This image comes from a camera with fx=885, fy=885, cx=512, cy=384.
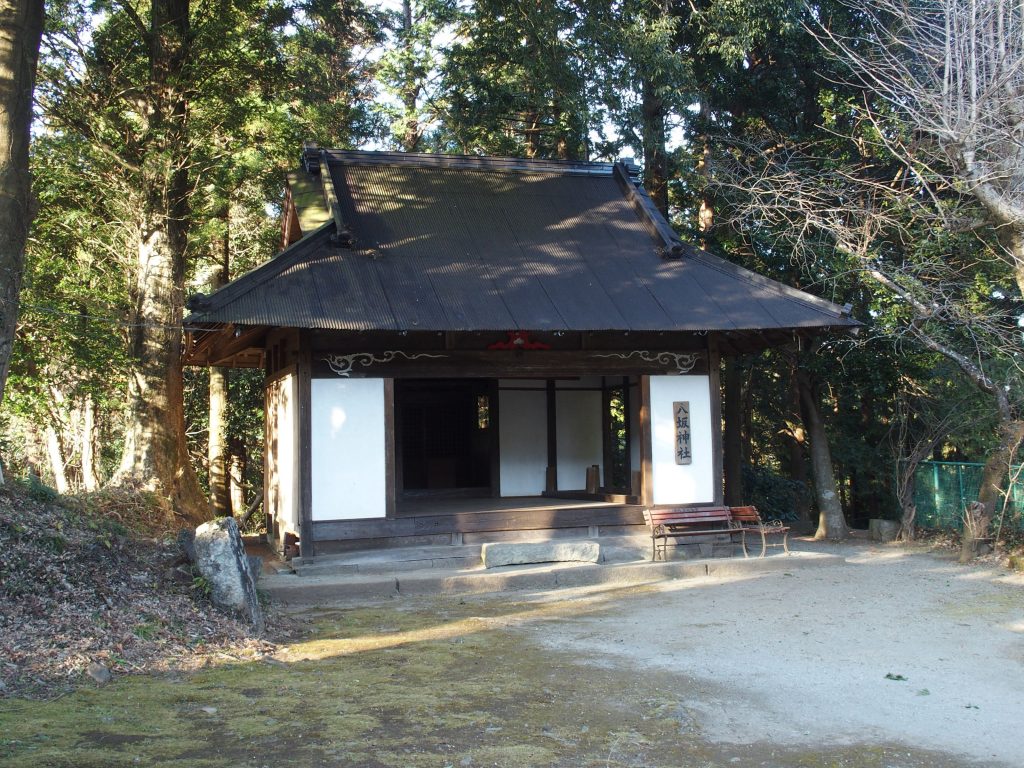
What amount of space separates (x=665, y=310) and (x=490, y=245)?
110 inches

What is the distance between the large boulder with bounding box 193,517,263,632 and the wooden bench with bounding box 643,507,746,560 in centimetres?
565

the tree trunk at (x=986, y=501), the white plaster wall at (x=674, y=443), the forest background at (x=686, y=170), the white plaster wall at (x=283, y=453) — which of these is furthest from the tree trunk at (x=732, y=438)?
the white plaster wall at (x=283, y=453)

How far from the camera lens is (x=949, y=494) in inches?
585

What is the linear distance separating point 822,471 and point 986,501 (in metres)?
3.94

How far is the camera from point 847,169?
14.7 metres

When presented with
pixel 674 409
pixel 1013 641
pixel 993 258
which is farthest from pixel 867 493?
pixel 1013 641

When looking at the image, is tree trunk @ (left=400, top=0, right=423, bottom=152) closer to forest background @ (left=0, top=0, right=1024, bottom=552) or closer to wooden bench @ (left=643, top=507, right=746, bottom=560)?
forest background @ (left=0, top=0, right=1024, bottom=552)

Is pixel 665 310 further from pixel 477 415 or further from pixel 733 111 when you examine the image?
pixel 733 111

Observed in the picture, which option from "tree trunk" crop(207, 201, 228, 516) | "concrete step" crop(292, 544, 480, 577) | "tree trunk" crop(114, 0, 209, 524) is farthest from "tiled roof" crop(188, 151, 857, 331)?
"tree trunk" crop(207, 201, 228, 516)

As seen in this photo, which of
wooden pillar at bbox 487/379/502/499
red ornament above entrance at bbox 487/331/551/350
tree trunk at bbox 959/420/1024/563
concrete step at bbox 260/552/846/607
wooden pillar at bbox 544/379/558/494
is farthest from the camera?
wooden pillar at bbox 544/379/558/494

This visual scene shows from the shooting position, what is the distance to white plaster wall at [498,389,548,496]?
15.5 metres

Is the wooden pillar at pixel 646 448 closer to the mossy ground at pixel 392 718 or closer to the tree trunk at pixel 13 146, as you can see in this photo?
the mossy ground at pixel 392 718

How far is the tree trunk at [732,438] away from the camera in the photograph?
54.7 feet

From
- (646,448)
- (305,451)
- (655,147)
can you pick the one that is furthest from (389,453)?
(655,147)
